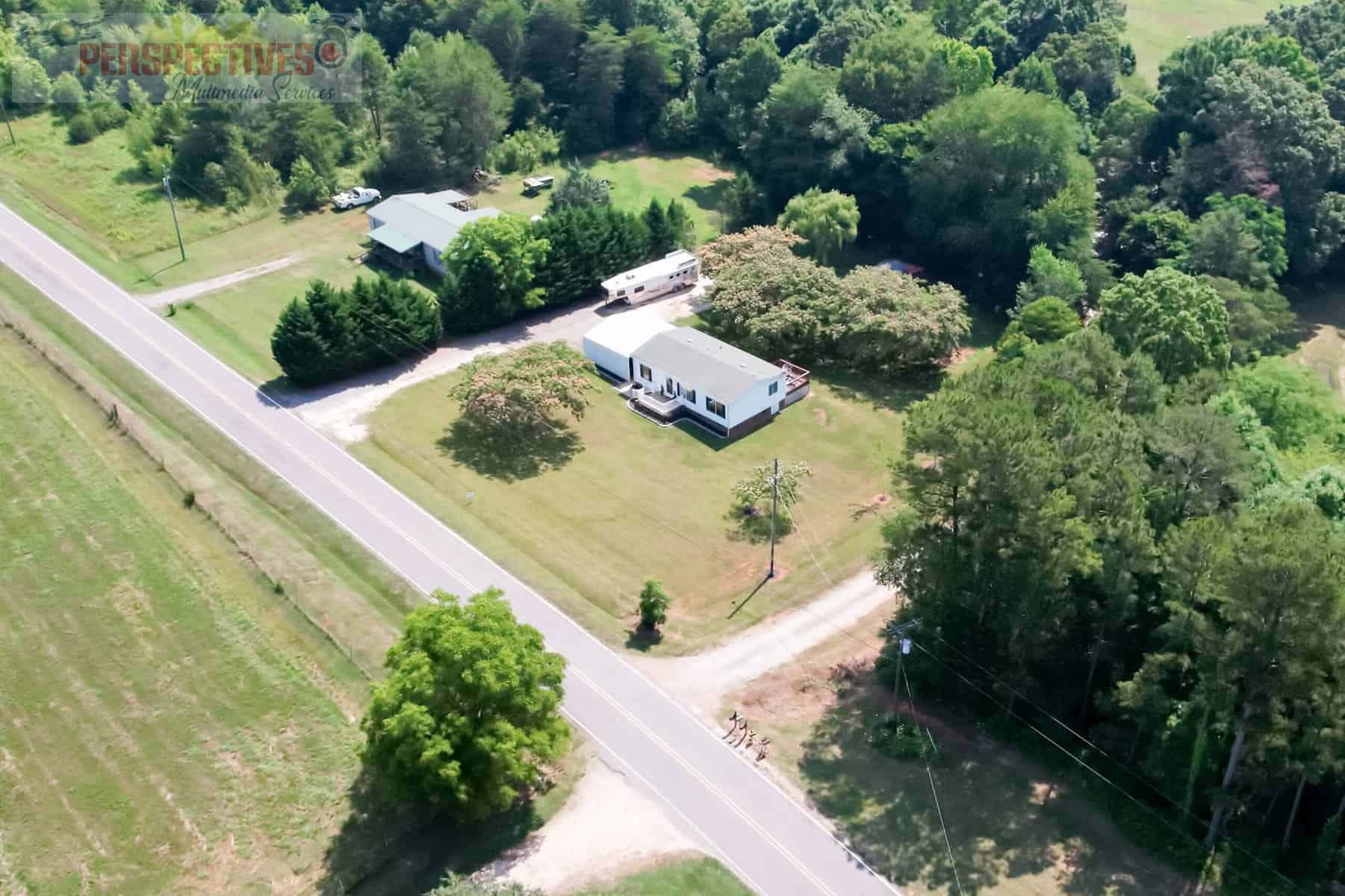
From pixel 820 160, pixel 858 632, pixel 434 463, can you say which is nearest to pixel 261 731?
pixel 434 463

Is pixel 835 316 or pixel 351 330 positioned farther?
pixel 835 316

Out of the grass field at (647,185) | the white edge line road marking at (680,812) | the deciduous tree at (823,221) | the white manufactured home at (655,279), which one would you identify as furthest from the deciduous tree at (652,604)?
the grass field at (647,185)

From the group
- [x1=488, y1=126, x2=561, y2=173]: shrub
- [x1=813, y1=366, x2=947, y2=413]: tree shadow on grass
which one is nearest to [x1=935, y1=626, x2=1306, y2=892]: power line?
[x1=813, y1=366, x2=947, y2=413]: tree shadow on grass

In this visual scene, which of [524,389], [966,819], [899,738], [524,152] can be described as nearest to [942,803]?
[966,819]

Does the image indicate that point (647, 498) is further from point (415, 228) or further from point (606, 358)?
point (415, 228)

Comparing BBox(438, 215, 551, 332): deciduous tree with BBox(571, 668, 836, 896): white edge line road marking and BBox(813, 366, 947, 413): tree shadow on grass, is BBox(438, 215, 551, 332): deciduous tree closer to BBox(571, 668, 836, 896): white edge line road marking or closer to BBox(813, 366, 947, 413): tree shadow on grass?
BBox(813, 366, 947, 413): tree shadow on grass

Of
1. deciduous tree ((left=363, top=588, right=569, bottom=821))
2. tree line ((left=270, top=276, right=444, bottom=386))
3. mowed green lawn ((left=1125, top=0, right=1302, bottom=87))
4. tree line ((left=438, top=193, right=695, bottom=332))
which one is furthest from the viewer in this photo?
mowed green lawn ((left=1125, top=0, right=1302, bottom=87))
